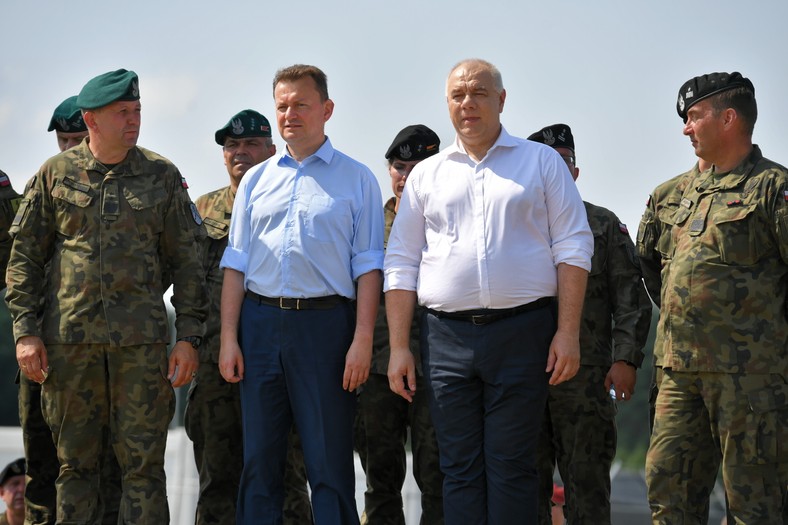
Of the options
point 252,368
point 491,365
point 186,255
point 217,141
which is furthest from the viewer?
point 217,141

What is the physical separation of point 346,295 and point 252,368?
0.53m

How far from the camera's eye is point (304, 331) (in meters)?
4.84

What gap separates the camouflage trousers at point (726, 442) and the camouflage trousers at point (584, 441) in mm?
832

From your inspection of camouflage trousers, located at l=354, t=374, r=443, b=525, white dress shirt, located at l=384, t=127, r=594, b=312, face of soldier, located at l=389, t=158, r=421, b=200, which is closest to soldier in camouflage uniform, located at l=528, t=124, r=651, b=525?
camouflage trousers, located at l=354, t=374, r=443, b=525

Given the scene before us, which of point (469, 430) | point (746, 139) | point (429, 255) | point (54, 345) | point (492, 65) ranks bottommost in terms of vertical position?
point (469, 430)

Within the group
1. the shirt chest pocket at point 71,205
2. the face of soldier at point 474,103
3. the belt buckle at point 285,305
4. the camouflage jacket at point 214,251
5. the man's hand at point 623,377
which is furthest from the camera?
the camouflage jacket at point 214,251

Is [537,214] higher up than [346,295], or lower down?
higher up

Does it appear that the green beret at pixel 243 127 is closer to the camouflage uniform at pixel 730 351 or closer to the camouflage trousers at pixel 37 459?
the camouflage trousers at pixel 37 459

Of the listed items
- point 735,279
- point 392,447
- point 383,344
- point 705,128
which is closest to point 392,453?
point 392,447

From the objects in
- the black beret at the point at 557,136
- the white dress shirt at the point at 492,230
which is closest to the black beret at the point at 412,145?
the black beret at the point at 557,136

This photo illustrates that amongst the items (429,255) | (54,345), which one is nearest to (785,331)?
(429,255)

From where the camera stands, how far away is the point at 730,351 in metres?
4.89

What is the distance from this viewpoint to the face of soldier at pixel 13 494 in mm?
6973

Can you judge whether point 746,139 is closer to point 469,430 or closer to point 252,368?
point 469,430
